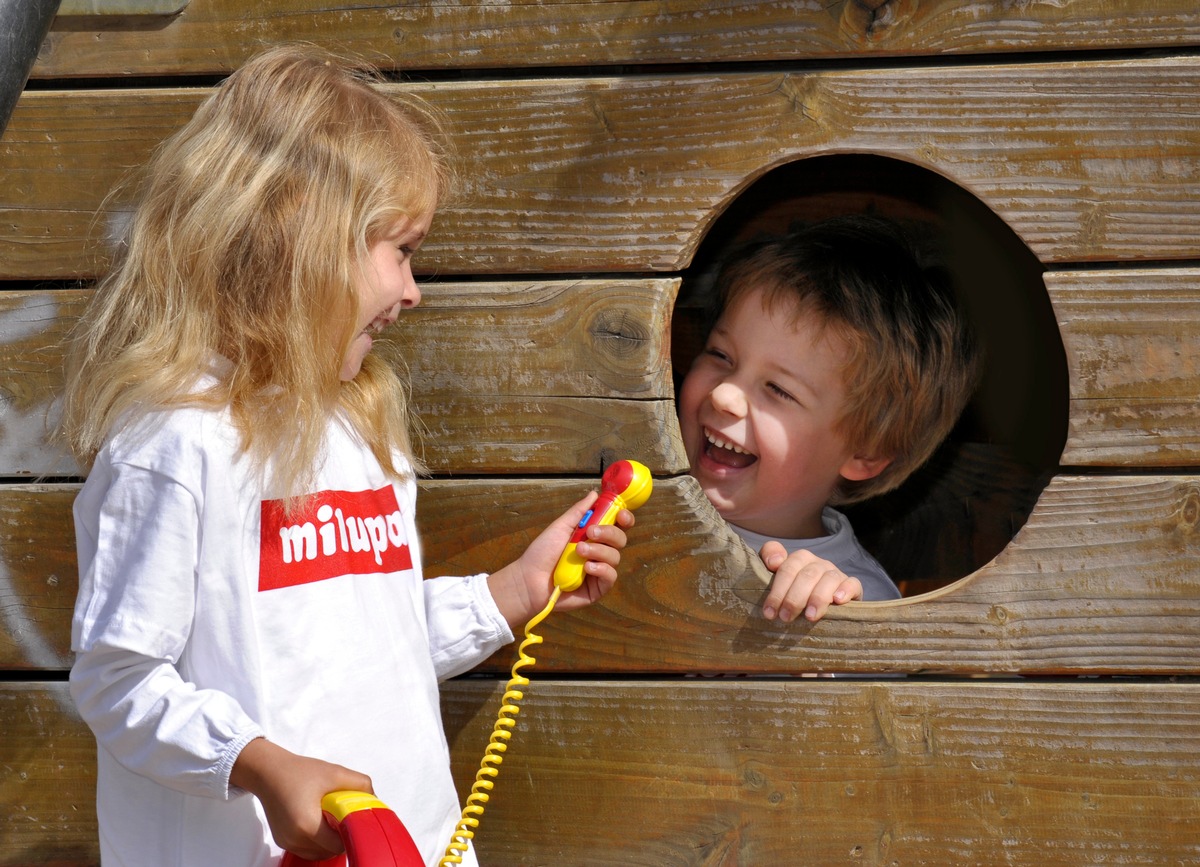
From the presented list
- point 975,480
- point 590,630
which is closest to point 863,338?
point 975,480

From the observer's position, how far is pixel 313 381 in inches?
43.3

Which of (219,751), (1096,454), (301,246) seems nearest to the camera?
(219,751)

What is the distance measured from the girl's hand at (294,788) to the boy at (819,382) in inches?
34.8

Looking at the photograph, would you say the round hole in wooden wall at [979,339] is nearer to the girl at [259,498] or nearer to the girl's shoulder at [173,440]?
the girl at [259,498]

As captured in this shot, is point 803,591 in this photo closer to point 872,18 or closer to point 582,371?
point 582,371

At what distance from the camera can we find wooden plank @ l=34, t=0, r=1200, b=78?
124 cm

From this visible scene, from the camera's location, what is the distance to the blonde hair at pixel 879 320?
1747 mm

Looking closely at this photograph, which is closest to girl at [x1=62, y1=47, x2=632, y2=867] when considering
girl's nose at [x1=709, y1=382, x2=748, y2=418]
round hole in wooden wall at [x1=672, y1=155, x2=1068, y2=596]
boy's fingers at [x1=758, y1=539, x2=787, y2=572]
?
boy's fingers at [x1=758, y1=539, x2=787, y2=572]

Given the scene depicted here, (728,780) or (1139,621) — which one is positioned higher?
(1139,621)

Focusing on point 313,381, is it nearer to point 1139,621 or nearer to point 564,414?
point 564,414

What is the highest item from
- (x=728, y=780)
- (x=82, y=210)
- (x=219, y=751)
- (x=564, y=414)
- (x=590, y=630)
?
(x=82, y=210)

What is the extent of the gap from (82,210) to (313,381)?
46 centimetres

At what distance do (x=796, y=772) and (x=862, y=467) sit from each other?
25.9 inches

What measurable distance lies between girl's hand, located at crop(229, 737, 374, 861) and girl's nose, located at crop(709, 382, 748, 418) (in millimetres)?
879
